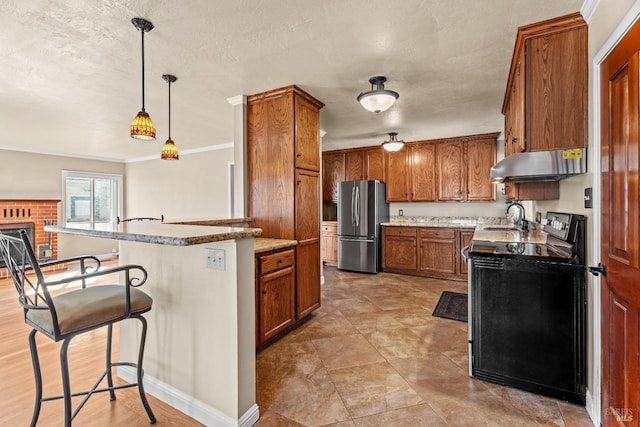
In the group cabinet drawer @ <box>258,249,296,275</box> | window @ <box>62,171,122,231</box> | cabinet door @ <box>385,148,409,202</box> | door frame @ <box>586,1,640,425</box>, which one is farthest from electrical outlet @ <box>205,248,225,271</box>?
window @ <box>62,171,122,231</box>

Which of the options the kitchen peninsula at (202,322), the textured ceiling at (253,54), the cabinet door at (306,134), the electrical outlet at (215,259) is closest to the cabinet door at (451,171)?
the textured ceiling at (253,54)

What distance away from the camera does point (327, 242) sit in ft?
19.2

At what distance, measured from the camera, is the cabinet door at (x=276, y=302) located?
2.53 m

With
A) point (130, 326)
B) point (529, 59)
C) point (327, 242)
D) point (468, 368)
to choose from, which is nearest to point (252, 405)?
point (130, 326)

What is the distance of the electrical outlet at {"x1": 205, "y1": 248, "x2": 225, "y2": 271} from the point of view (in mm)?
1581

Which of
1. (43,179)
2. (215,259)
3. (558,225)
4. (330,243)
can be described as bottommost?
(330,243)

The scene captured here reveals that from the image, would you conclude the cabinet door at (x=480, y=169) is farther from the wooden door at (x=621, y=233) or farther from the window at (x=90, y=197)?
the window at (x=90, y=197)

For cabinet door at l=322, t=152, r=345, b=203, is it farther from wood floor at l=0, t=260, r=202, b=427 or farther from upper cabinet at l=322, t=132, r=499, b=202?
wood floor at l=0, t=260, r=202, b=427

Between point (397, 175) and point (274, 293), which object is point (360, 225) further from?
point (274, 293)

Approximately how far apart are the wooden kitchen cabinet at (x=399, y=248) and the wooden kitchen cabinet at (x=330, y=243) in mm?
913

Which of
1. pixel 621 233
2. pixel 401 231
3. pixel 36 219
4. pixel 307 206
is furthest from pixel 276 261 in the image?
pixel 36 219

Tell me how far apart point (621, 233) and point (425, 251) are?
3.73m

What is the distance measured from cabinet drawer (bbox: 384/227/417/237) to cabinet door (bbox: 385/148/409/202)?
59 centimetres

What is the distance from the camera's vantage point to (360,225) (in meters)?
5.32
